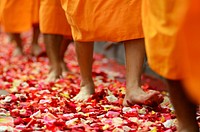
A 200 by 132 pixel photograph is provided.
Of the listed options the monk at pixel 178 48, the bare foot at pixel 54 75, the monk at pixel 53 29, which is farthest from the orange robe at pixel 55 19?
the monk at pixel 178 48

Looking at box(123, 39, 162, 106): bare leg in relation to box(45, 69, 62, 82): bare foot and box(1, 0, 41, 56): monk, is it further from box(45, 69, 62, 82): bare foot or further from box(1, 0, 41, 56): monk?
box(1, 0, 41, 56): monk

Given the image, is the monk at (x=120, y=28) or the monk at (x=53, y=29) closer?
the monk at (x=120, y=28)

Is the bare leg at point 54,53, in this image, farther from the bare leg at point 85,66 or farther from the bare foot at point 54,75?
the bare leg at point 85,66

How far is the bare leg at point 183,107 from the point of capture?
A: 3338mm

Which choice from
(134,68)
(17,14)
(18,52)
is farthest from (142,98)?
(18,52)

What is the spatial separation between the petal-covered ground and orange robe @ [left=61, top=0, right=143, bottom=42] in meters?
0.50

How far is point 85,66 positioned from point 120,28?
0.57m

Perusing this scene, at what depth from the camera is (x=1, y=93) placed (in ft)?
16.7

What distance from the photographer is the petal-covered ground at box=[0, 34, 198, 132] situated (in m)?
3.81

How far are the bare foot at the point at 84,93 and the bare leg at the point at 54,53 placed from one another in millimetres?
1101

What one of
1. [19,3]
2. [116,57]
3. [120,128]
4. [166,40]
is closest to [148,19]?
[166,40]

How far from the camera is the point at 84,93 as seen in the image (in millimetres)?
4785

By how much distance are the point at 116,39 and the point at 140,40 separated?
168mm

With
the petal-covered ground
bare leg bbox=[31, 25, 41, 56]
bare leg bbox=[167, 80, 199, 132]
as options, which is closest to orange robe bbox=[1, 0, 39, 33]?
the petal-covered ground
